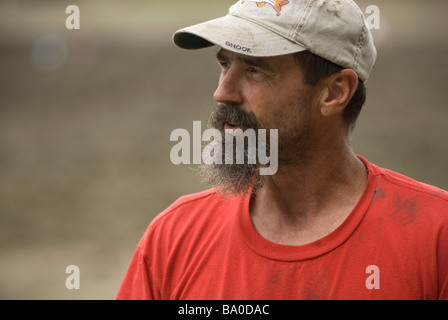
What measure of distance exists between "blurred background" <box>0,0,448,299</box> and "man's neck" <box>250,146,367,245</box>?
7.76 ft

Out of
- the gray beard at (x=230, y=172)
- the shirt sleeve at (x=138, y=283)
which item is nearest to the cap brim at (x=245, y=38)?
the gray beard at (x=230, y=172)

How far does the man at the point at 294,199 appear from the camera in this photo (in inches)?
79.8

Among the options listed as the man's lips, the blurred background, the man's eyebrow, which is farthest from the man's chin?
the blurred background

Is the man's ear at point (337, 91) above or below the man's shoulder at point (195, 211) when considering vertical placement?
above

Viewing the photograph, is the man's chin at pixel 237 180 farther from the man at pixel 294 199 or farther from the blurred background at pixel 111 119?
the blurred background at pixel 111 119

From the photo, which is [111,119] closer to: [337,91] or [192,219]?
[192,219]

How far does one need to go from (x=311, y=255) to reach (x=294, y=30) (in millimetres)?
737

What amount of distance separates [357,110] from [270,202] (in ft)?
1.57

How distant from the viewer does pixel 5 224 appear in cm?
671

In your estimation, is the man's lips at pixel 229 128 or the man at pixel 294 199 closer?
the man at pixel 294 199

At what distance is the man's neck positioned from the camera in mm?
2182

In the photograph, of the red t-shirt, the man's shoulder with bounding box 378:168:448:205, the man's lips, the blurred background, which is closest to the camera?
the red t-shirt

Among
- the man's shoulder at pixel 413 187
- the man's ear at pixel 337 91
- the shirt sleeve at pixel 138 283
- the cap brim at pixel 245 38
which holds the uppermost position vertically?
the cap brim at pixel 245 38

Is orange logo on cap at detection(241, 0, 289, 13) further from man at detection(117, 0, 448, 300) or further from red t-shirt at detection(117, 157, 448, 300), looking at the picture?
red t-shirt at detection(117, 157, 448, 300)
